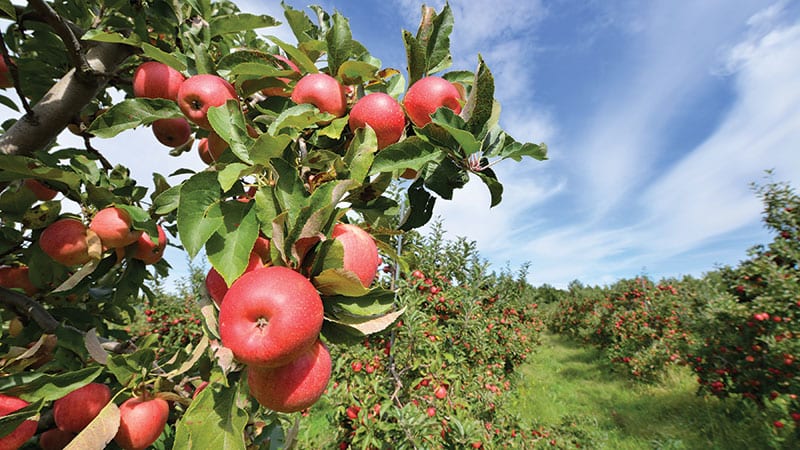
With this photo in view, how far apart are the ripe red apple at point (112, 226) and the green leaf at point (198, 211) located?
38.5 inches

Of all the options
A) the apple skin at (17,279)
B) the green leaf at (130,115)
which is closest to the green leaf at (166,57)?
the green leaf at (130,115)

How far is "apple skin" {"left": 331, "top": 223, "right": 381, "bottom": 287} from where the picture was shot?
804 mm

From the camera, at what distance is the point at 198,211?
0.79 m

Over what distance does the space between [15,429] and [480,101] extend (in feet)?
4.94

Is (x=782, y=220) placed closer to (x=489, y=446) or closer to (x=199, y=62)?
(x=489, y=446)

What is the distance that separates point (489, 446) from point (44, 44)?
161 inches

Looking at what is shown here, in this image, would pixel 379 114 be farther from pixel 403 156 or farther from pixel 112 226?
pixel 112 226

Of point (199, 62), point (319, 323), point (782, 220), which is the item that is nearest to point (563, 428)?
point (782, 220)

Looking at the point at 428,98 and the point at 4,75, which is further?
the point at 4,75

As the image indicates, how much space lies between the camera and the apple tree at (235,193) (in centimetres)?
73

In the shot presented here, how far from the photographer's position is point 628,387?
9297mm

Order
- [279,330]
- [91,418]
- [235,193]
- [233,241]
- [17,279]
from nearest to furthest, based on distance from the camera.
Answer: [279,330]
[233,241]
[235,193]
[91,418]
[17,279]

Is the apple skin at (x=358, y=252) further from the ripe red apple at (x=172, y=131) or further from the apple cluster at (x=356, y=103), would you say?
the ripe red apple at (x=172, y=131)

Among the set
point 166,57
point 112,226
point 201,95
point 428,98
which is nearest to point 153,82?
point 166,57
